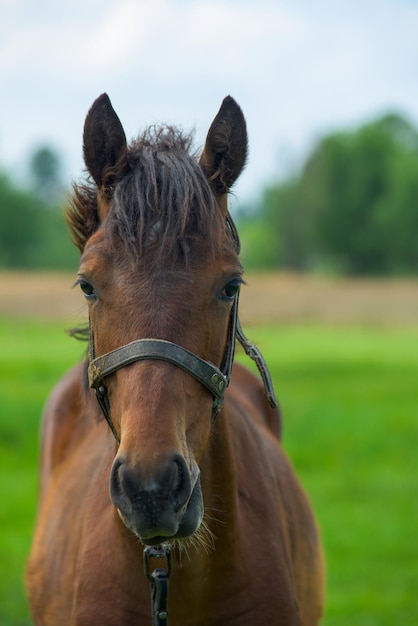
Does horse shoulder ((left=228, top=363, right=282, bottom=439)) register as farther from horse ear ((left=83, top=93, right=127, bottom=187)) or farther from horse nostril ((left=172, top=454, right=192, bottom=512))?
horse nostril ((left=172, top=454, right=192, bottom=512))

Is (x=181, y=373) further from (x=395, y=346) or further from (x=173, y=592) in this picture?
(x=395, y=346)

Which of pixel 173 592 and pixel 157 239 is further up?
pixel 157 239

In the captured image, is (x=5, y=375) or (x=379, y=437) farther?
(x=5, y=375)

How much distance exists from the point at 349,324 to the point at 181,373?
31.7 metres

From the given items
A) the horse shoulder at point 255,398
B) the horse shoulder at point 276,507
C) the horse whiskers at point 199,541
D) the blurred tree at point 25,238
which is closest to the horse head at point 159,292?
the horse whiskers at point 199,541

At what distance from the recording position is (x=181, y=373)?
2.79 metres

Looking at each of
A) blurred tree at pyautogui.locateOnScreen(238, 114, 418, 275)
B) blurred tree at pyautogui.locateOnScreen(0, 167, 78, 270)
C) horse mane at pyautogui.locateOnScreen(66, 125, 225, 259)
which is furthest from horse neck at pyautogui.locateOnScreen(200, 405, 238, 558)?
blurred tree at pyautogui.locateOnScreen(0, 167, 78, 270)

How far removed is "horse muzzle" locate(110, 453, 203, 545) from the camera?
2.52m

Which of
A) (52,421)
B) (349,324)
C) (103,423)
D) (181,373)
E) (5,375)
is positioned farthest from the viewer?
(349,324)

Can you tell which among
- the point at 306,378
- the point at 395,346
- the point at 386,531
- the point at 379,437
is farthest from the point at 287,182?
the point at 386,531

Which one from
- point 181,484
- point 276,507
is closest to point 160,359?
point 181,484

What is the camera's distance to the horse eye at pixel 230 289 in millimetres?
2996

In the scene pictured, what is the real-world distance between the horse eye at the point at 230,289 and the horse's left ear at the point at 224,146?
399mm

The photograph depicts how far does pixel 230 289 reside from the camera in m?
3.02
